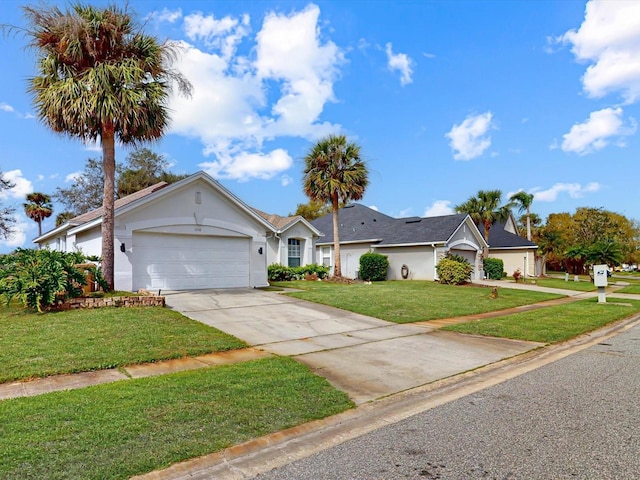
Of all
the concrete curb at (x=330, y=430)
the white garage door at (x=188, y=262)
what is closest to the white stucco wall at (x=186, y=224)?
the white garage door at (x=188, y=262)

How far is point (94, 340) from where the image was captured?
24.3ft

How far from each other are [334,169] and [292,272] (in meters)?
6.22

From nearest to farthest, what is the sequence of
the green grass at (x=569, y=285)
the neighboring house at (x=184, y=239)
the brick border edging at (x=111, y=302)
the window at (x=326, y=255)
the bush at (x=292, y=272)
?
the brick border edging at (x=111, y=302)
the neighboring house at (x=184, y=239)
the bush at (x=292, y=272)
the green grass at (x=569, y=285)
the window at (x=326, y=255)

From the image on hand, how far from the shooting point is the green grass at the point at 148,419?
10.9 ft

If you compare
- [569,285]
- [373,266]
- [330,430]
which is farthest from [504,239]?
[330,430]

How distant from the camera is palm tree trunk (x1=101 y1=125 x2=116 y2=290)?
1280 centimetres

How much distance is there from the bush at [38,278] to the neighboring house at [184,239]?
3.23m

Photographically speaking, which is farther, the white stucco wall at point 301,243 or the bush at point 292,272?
the white stucco wall at point 301,243

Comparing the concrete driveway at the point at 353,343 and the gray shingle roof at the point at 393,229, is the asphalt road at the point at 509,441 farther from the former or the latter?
the gray shingle roof at the point at 393,229

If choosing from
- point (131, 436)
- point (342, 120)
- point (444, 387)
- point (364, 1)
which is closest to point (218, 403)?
point (131, 436)

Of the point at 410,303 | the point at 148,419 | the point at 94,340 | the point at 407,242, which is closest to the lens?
the point at 148,419

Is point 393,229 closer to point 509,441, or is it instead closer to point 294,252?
point 294,252

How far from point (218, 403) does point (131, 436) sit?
3.51ft

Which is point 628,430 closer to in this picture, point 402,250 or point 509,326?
point 509,326
